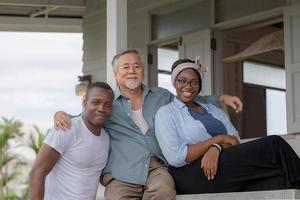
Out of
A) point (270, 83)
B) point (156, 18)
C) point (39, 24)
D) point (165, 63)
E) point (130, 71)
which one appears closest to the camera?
point (130, 71)

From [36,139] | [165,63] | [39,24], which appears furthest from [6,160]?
[165,63]

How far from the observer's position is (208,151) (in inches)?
120

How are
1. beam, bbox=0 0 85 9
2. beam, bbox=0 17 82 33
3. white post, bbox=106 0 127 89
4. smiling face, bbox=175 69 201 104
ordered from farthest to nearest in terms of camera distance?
beam, bbox=0 17 82 33, beam, bbox=0 0 85 9, white post, bbox=106 0 127 89, smiling face, bbox=175 69 201 104

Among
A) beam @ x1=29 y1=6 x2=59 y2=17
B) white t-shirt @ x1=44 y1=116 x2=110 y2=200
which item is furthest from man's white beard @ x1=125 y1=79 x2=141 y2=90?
beam @ x1=29 y1=6 x2=59 y2=17

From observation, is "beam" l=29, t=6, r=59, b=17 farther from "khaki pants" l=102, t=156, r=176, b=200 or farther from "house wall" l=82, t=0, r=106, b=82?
"khaki pants" l=102, t=156, r=176, b=200

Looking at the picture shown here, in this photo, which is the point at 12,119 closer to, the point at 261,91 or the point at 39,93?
the point at 261,91

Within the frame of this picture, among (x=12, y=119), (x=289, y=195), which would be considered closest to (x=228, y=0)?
(x=289, y=195)

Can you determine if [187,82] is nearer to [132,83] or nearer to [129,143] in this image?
[132,83]

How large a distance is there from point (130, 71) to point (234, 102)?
54 centimetres

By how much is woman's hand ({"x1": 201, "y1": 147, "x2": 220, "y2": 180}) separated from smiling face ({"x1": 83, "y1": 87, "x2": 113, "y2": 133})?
0.51m

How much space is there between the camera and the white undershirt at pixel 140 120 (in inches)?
128

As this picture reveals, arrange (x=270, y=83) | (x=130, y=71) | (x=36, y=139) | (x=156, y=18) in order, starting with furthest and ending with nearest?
(x=36, y=139) < (x=270, y=83) < (x=156, y=18) < (x=130, y=71)

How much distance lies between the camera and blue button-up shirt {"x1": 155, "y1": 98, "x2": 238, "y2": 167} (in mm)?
3113

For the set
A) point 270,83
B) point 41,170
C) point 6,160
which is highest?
point 270,83
